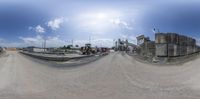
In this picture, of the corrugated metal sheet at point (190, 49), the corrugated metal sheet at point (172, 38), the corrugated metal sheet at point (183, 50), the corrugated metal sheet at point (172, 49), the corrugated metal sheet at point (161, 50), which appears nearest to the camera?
the corrugated metal sheet at point (172, 49)

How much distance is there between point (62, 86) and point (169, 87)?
4093 millimetres

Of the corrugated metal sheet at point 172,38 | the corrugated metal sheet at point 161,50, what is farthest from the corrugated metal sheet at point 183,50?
the corrugated metal sheet at point 161,50

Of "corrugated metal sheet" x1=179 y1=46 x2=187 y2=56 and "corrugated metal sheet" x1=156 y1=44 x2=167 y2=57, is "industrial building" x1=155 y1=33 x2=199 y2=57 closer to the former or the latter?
"corrugated metal sheet" x1=156 y1=44 x2=167 y2=57

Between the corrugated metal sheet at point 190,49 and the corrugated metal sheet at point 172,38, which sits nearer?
the corrugated metal sheet at point 172,38

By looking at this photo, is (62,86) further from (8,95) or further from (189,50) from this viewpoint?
(189,50)

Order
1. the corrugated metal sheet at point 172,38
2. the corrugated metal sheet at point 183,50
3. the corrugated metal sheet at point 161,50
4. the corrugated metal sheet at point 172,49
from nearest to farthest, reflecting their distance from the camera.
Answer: the corrugated metal sheet at point 172,49, the corrugated metal sheet at point 161,50, the corrugated metal sheet at point 172,38, the corrugated metal sheet at point 183,50

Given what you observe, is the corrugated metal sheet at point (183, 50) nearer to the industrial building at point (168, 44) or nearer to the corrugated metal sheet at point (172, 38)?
the industrial building at point (168, 44)

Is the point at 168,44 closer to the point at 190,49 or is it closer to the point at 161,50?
the point at 161,50

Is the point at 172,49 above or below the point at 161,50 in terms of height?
above

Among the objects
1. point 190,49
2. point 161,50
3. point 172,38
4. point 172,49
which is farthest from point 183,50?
point 161,50

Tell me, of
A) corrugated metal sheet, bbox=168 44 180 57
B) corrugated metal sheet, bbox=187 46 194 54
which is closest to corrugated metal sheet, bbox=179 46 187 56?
corrugated metal sheet, bbox=187 46 194 54

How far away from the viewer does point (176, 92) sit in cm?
863

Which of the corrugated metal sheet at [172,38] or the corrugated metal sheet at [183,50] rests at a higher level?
the corrugated metal sheet at [172,38]

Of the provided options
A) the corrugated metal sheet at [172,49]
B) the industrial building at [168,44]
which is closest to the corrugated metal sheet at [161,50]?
the industrial building at [168,44]
